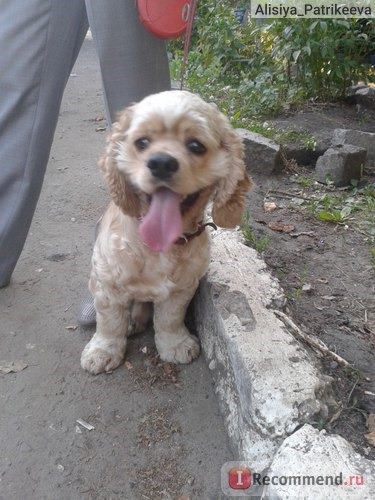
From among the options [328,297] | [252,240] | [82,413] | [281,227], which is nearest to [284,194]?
[281,227]

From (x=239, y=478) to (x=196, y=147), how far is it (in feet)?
4.30

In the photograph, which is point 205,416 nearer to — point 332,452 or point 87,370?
point 87,370

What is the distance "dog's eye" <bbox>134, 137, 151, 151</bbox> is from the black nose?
17cm

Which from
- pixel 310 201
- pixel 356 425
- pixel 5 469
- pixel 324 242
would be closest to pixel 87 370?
pixel 5 469

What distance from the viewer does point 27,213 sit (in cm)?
297

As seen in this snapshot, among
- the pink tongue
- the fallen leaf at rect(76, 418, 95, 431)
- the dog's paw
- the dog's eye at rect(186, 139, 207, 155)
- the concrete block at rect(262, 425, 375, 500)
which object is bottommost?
the fallen leaf at rect(76, 418, 95, 431)

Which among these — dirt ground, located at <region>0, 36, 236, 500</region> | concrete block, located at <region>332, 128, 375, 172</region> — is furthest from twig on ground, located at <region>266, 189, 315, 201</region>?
dirt ground, located at <region>0, 36, 236, 500</region>

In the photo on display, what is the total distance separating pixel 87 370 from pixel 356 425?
134 cm

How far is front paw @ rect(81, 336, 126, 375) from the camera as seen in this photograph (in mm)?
2678

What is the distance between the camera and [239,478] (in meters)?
2.04

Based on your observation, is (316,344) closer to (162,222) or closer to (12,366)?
(162,222)

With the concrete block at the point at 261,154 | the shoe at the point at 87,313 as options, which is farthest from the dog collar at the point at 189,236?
the concrete block at the point at 261,154

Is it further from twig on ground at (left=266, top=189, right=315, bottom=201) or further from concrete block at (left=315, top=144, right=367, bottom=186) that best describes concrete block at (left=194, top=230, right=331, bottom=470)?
concrete block at (left=315, top=144, right=367, bottom=186)

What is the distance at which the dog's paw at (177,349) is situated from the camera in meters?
2.73
